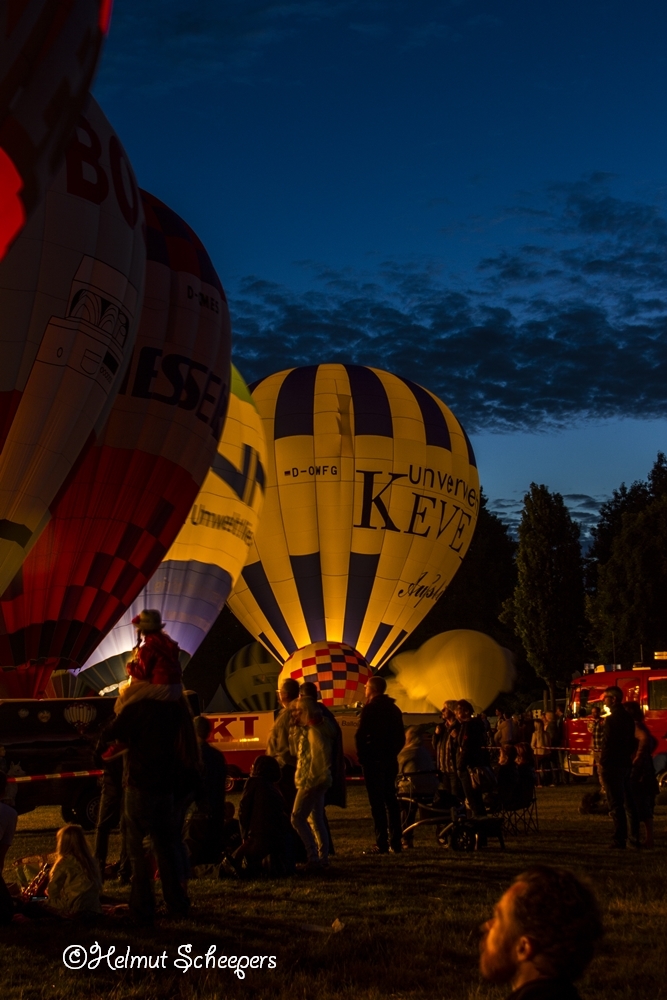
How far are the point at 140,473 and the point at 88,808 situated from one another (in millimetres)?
6274

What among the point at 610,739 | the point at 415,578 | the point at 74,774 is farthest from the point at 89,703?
the point at 415,578

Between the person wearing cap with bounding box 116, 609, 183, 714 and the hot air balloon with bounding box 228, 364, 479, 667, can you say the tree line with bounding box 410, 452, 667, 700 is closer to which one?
the hot air balloon with bounding box 228, 364, 479, 667

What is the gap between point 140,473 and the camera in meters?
18.3

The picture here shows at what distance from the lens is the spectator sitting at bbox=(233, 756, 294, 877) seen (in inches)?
314

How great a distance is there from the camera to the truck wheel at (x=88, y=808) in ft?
43.8

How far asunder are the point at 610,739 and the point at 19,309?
929 centimetres

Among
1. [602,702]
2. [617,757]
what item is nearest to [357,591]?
[602,702]

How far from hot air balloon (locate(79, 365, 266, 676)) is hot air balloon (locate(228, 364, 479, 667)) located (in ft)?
3.40

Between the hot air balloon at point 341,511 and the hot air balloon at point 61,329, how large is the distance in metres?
8.64

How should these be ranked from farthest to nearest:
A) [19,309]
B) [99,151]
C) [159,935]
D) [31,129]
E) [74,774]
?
[99,151] < [19,309] < [74,774] < [159,935] < [31,129]

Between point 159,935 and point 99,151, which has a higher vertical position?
point 99,151

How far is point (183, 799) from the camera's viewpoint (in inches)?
282

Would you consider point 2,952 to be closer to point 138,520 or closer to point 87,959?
point 87,959

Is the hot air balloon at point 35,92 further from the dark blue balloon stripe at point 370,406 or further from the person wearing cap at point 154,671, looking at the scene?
the dark blue balloon stripe at point 370,406
